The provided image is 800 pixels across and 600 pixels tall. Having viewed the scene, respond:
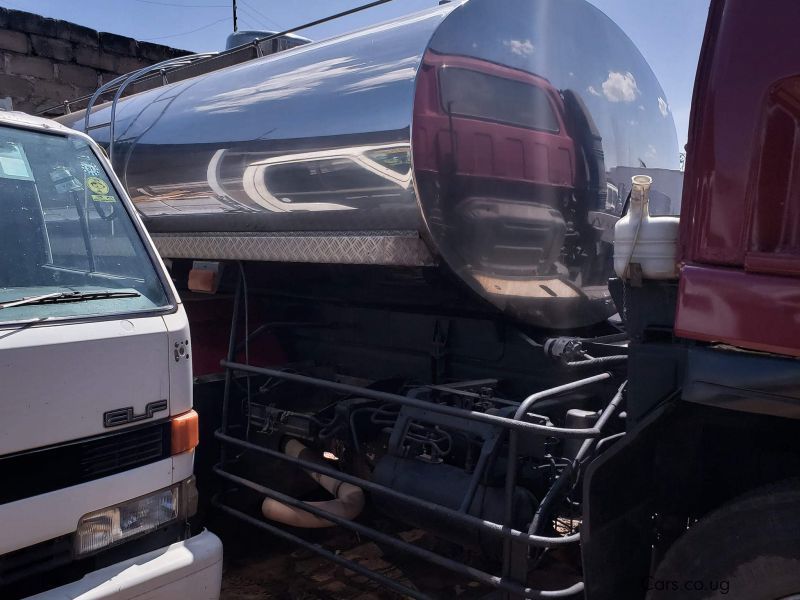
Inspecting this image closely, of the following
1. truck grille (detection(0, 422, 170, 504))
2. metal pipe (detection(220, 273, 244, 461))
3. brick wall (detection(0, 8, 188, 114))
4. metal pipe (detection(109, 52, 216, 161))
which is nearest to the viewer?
truck grille (detection(0, 422, 170, 504))

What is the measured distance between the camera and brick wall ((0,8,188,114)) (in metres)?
7.17

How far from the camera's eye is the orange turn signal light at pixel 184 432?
99.3 inches

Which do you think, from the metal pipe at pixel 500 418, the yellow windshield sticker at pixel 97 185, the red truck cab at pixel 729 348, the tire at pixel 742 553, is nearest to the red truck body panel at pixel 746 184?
the red truck cab at pixel 729 348

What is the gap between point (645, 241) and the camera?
2.19 meters

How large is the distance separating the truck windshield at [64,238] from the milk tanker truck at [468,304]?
33.4 inches

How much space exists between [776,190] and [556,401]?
1448mm

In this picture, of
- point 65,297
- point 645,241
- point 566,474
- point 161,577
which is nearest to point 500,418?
point 566,474

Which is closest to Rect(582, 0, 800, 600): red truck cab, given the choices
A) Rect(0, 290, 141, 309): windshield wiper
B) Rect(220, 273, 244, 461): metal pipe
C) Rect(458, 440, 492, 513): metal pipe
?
Rect(458, 440, 492, 513): metal pipe

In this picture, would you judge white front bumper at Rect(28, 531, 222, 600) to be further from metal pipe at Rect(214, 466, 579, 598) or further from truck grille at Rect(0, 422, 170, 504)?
metal pipe at Rect(214, 466, 579, 598)

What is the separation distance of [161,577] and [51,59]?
6922 millimetres

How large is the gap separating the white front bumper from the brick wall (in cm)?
598

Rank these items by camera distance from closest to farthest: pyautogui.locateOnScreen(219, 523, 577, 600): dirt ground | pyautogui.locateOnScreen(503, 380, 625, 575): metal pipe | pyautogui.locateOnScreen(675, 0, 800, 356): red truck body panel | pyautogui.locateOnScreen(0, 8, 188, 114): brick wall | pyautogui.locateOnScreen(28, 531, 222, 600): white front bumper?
1. pyautogui.locateOnScreen(675, 0, 800, 356): red truck body panel
2. pyautogui.locateOnScreen(28, 531, 222, 600): white front bumper
3. pyautogui.locateOnScreen(503, 380, 625, 575): metal pipe
4. pyautogui.locateOnScreen(219, 523, 577, 600): dirt ground
5. pyautogui.locateOnScreen(0, 8, 188, 114): brick wall

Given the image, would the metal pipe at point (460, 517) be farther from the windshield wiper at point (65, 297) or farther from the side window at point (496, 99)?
the side window at point (496, 99)

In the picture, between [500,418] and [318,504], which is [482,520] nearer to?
[500,418]
